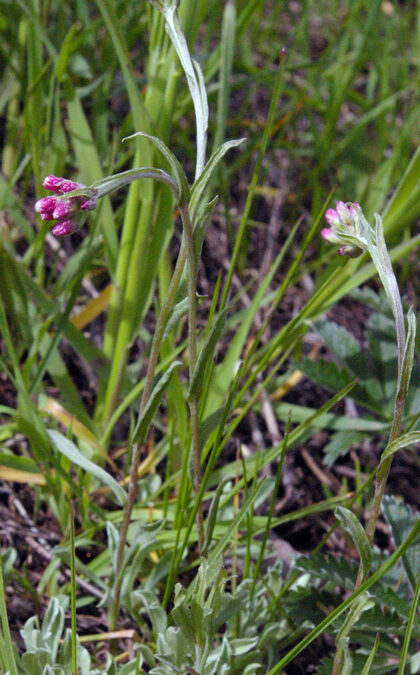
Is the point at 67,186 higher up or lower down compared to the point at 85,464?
higher up

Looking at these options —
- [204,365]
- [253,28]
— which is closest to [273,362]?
[204,365]

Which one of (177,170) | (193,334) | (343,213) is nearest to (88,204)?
(177,170)

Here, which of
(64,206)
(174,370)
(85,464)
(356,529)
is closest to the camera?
(64,206)

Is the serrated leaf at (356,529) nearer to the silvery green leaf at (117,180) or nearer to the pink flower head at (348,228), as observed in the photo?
the pink flower head at (348,228)

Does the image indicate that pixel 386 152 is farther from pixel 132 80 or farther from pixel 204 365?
pixel 204 365

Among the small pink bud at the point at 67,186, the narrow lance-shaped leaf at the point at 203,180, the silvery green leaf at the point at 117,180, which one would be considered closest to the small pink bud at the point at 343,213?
the narrow lance-shaped leaf at the point at 203,180

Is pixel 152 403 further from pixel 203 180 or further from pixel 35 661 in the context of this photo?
pixel 35 661

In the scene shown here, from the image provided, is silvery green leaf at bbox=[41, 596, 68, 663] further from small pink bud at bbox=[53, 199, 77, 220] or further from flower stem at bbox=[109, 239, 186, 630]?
small pink bud at bbox=[53, 199, 77, 220]
